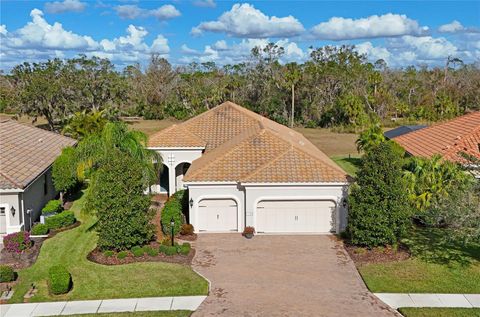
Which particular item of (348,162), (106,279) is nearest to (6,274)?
(106,279)

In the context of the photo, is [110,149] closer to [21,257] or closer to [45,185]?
[21,257]

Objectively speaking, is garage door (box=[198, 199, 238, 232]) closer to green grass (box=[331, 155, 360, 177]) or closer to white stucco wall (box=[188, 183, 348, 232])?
white stucco wall (box=[188, 183, 348, 232])

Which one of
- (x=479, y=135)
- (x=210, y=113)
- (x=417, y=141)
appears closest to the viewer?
(x=479, y=135)

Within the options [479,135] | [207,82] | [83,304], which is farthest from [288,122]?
[83,304]

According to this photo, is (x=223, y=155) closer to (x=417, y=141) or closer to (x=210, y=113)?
(x=210, y=113)

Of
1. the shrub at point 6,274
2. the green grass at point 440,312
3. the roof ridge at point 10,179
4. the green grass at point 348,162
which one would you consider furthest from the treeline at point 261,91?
the green grass at point 440,312

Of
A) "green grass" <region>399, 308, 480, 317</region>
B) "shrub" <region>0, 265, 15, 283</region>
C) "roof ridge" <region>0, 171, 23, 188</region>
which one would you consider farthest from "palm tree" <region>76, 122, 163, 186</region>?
"green grass" <region>399, 308, 480, 317</region>
